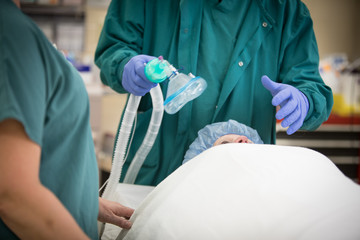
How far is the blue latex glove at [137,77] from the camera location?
4.61ft

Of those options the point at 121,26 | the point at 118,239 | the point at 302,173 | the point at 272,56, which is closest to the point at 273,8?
the point at 272,56

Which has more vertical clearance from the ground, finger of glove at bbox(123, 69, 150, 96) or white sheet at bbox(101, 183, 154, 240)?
finger of glove at bbox(123, 69, 150, 96)

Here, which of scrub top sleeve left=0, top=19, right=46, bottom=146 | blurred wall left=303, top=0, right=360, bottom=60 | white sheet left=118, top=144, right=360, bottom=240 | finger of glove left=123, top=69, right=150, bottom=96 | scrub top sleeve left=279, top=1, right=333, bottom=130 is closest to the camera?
scrub top sleeve left=0, top=19, right=46, bottom=146

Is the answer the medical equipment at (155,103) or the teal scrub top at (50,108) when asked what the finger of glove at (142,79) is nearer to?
the medical equipment at (155,103)

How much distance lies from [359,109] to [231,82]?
121 inches

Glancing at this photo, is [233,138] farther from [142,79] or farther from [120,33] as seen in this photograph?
[120,33]

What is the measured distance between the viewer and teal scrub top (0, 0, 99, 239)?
26.2 inches

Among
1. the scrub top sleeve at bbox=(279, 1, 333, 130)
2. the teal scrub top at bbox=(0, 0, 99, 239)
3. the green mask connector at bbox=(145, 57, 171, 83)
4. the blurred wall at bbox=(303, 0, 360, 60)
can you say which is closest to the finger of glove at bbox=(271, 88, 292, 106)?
the scrub top sleeve at bbox=(279, 1, 333, 130)

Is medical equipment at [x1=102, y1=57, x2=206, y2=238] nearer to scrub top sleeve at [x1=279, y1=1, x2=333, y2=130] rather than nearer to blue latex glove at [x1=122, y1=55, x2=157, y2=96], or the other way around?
blue latex glove at [x1=122, y1=55, x2=157, y2=96]

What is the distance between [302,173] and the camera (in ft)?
3.61

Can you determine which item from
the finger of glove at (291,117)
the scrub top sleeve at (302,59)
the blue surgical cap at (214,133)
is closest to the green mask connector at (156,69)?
the blue surgical cap at (214,133)

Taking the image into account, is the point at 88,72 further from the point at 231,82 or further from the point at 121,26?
the point at 231,82

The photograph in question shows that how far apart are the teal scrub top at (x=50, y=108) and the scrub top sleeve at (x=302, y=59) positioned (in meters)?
1.08

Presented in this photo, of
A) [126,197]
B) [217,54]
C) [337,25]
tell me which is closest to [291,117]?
[217,54]
